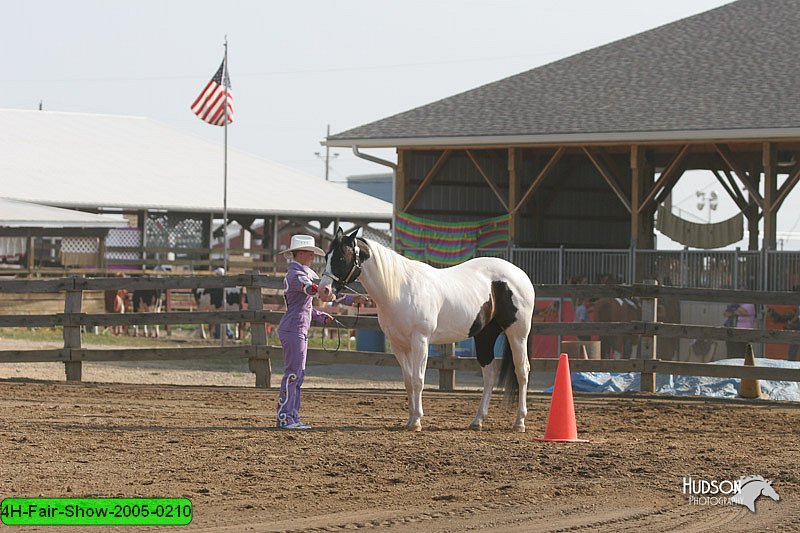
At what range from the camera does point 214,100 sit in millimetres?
32000

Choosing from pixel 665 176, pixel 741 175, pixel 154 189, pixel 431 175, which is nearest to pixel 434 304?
pixel 665 176

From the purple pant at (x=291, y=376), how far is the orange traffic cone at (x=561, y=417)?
2.04 meters

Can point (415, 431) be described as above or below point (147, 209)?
below

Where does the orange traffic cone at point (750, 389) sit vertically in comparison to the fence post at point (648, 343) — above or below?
below

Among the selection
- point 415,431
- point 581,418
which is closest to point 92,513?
point 415,431

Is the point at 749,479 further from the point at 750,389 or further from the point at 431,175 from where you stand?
the point at 431,175

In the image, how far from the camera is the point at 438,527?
704 cm

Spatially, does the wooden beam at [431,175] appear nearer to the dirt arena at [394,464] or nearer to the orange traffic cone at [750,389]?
the orange traffic cone at [750,389]

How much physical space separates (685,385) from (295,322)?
7.23 meters

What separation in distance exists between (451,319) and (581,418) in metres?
2.06

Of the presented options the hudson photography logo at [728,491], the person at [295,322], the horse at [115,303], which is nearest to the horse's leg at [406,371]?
the person at [295,322]

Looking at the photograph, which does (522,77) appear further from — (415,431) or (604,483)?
(604,483)

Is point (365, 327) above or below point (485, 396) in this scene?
above

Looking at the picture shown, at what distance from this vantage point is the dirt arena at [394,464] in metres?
7.41
